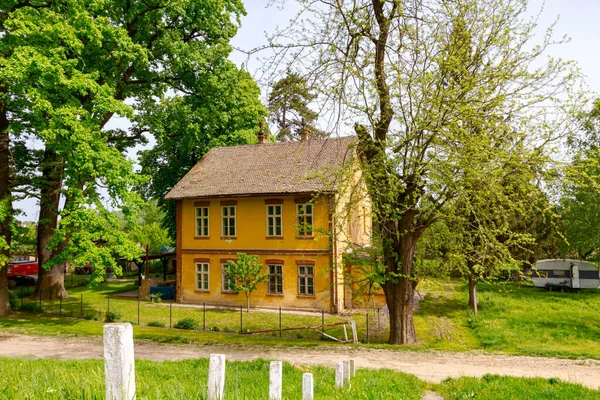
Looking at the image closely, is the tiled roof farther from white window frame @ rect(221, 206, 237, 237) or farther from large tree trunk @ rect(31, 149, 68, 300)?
large tree trunk @ rect(31, 149, 68, 300)

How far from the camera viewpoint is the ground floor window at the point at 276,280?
2577cm

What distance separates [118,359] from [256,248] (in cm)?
2212

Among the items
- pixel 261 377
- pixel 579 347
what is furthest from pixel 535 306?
pixel 261 377

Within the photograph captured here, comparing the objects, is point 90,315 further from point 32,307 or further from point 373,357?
point 373,357

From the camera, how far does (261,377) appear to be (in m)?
9.87

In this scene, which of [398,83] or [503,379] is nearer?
[503,379]

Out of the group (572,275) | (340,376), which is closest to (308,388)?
(340,376)

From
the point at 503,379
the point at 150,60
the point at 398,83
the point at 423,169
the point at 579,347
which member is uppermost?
the point at 150,60

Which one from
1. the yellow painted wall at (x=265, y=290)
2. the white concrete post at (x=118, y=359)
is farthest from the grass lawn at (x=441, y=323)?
the white concrete post at (x=118, y=359)

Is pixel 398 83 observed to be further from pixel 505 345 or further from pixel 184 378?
pixel 505 345

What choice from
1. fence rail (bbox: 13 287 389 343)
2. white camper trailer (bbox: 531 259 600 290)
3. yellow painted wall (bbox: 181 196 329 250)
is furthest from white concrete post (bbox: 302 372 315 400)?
white camper trailer (bbox: 531 259 600 290)

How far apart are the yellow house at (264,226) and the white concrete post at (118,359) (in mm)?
19234

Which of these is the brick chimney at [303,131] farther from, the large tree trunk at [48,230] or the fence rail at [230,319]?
the large tree trunk at [48,230]

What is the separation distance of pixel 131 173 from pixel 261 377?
47.6 ft
